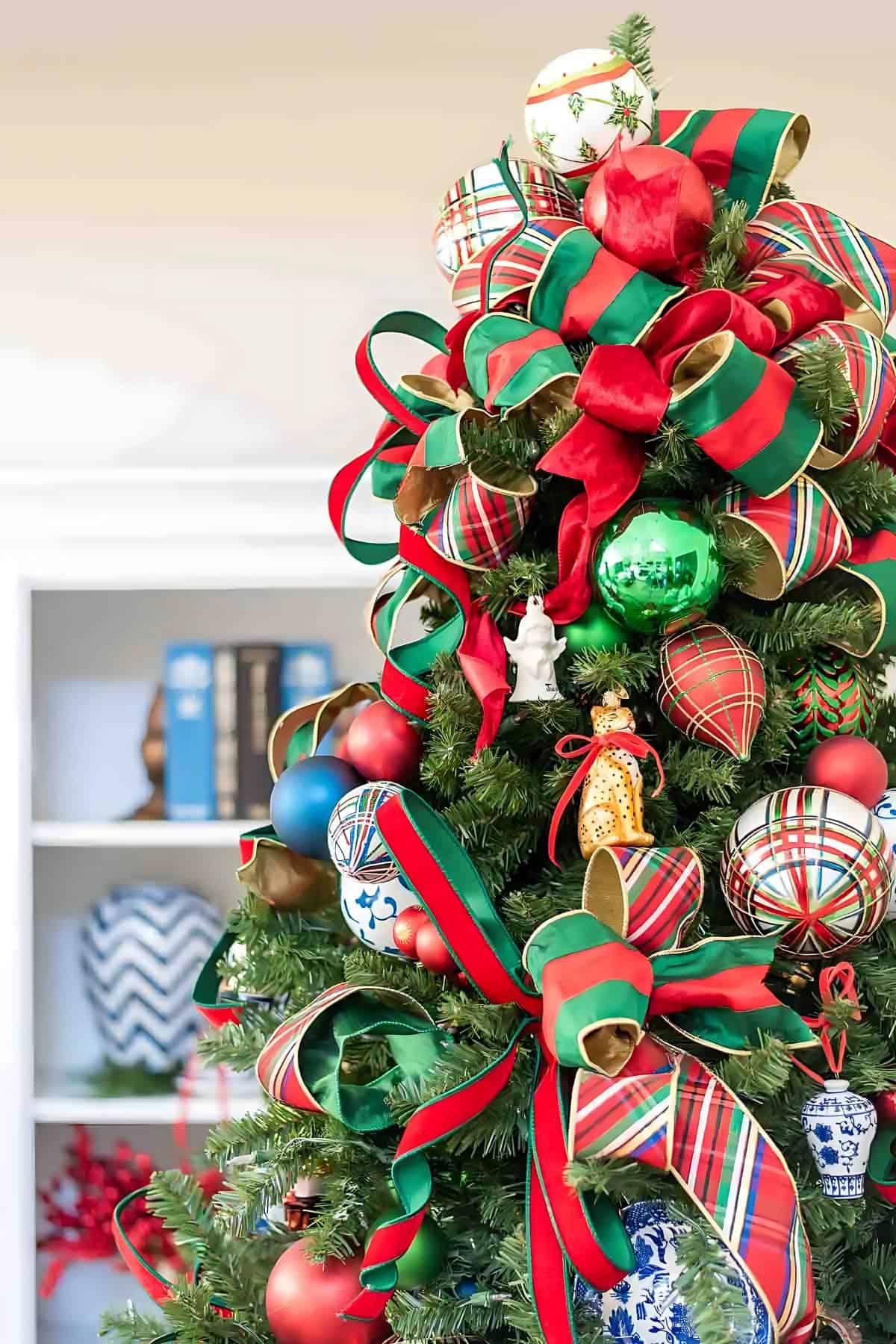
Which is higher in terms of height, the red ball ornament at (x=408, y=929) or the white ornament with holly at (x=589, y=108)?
the white ornament with holly at (x=589, y=108)

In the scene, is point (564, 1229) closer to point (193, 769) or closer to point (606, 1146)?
point (606, 1146)

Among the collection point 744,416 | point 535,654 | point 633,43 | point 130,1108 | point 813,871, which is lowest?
point 130,1108

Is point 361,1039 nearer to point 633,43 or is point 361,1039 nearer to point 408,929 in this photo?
point 408,929

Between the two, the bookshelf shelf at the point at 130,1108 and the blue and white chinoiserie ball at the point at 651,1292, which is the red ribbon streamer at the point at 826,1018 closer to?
the blue and white chinoiserie ball at the point at 651,1292

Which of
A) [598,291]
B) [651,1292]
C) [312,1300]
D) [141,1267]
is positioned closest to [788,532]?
[598,291]

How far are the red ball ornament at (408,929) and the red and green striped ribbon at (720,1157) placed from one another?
164mm

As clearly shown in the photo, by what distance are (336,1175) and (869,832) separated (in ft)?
1.16

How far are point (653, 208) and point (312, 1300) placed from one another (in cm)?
64

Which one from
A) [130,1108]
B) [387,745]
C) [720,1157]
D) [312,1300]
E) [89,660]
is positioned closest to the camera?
[720,1157]

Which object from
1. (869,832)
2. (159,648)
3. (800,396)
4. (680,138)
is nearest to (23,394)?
(159,648)

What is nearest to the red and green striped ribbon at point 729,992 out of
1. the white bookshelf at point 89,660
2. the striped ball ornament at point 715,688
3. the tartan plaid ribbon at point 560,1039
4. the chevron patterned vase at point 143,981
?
the tartan plaid ribbon at point 560,1039

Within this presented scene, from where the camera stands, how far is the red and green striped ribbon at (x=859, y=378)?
2.22 ft

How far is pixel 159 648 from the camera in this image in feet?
5.10

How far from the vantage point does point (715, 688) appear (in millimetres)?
623
